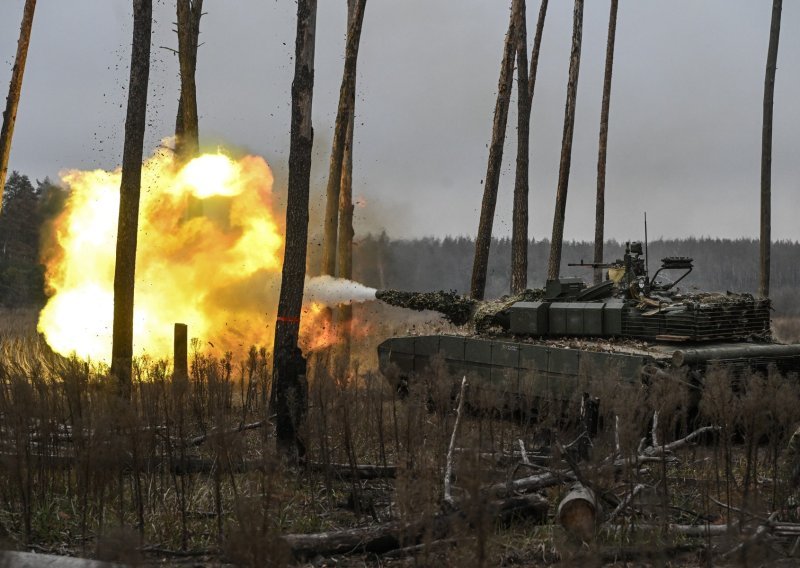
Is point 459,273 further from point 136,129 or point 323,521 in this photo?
point 323,521

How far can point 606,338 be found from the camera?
1296 cm

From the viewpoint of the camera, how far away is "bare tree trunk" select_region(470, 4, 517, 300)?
730 inches

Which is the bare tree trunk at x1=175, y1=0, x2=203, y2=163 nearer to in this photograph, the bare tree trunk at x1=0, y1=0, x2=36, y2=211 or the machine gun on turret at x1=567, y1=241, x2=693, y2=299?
the bare tree trunk at x1=0, y1=0, x2=36, y2=211

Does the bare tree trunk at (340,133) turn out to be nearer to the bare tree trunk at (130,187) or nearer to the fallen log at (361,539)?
the bare tree trunk at (130,187)

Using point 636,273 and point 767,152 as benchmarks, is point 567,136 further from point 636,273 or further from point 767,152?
point 636,273

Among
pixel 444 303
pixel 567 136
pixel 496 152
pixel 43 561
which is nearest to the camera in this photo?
pixel 43 561

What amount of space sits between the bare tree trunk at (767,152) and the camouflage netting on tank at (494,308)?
6994 millimetres

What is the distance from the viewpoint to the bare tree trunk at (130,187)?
1220 centimetres

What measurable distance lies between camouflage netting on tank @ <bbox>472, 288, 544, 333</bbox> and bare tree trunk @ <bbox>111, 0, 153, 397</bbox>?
5.77 meters

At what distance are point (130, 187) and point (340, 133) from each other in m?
8.27

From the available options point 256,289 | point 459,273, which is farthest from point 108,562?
point 459,273

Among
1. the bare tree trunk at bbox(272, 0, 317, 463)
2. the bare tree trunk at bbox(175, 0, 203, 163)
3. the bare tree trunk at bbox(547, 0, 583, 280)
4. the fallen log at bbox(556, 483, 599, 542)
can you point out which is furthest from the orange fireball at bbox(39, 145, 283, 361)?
the fallen log at bbox(556, 483, 599, 542)

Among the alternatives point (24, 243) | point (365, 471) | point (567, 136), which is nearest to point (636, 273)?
point (365, 471)

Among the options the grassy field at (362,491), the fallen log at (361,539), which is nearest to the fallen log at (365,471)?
the grassy field at (362,491)
